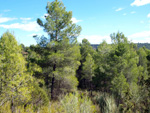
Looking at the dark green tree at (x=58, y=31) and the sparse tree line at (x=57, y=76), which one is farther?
the dark green tree at (x=58, y=31)

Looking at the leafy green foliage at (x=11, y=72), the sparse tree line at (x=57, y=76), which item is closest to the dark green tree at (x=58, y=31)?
the sparse tree line at (x=57, y=76)

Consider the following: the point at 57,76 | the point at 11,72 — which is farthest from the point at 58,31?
the point at 11,72

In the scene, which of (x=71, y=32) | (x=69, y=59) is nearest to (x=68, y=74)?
(x=69, y=59)

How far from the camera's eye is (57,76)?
37.6 feet

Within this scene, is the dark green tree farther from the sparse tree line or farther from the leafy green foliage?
the leafy green foliage

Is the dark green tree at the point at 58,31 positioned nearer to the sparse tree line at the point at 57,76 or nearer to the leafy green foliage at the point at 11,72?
the sparse tree line at the point at 57,76

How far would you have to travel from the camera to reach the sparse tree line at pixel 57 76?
7.43 m

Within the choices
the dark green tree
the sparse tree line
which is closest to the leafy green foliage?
the sparse tree line

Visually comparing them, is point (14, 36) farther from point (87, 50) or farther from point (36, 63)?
point (87, 50)

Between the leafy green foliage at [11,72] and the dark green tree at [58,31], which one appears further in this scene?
the dark green tree at [58,31]

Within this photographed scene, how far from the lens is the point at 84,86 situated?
28.6m

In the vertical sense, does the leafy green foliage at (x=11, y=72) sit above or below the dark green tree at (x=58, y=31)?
below

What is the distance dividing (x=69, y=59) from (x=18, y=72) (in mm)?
5175

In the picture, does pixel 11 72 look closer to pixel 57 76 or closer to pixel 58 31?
pixel 57 76
